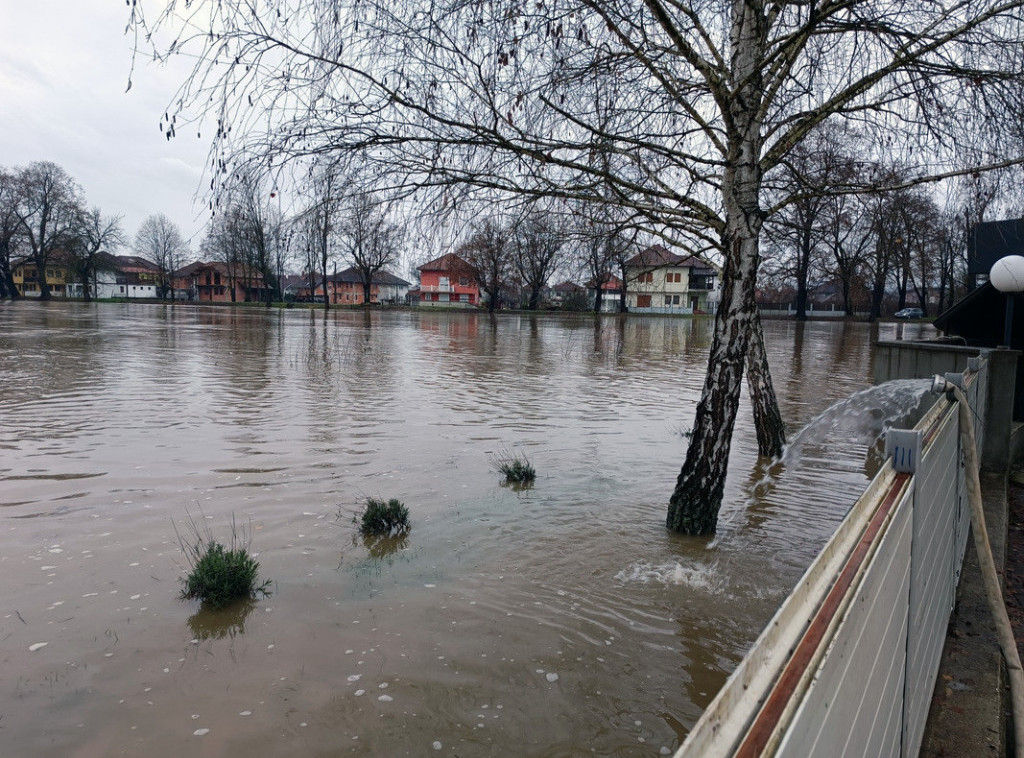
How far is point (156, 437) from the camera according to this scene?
10.4m

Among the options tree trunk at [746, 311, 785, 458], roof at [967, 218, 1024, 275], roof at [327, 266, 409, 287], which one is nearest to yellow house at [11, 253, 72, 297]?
roof at [327, 266, 409, 287]

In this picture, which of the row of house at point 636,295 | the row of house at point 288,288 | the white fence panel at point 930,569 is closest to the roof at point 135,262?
the row of house at point 288,288

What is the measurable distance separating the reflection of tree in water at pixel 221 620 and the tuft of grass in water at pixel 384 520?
4.97ft

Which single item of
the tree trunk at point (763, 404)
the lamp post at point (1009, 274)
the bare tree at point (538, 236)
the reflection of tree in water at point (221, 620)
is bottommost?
the reflection of tree in water at point (221, 620)

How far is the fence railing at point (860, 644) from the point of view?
1081 millimetres

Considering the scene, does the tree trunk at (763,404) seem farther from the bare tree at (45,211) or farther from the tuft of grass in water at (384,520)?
the bare tree at (45,211)

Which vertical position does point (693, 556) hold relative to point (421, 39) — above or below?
below

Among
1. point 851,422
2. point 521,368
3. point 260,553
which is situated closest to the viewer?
point 260,553

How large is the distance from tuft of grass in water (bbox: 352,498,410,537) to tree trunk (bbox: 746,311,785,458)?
5.27 m

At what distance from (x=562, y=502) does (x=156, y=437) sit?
6.35 metres

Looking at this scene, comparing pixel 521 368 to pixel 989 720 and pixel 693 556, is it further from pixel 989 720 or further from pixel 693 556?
pixel 989 720

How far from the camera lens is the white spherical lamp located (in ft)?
28.4

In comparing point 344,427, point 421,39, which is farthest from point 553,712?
point 344,427

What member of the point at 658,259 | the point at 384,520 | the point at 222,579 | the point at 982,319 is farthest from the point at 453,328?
the point at 222,579
